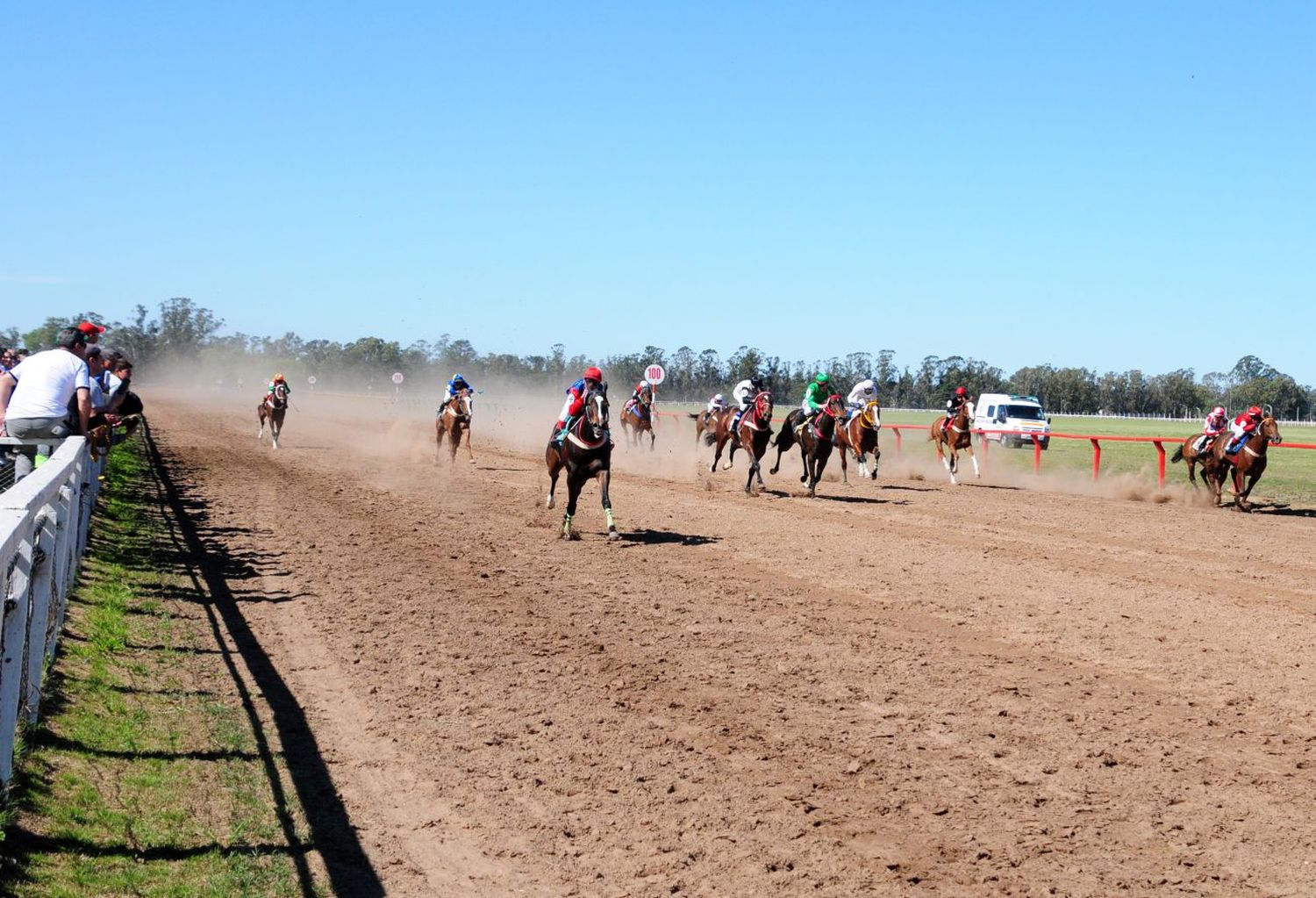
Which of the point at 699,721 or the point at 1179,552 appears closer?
the point at 699,721

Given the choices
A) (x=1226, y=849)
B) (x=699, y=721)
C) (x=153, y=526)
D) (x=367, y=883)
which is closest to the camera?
(x=367, y=883)

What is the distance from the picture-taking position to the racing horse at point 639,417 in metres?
31.4

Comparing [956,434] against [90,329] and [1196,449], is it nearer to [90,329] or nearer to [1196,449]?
[1196,449]

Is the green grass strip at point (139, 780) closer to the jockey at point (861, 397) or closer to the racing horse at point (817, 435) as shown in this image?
the racing horse at point (817, 435)

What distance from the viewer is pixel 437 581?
10859mm

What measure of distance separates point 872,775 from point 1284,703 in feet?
10.2

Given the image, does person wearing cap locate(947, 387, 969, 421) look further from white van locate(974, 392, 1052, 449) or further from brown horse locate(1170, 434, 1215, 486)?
white van locate(974, 392, 1052, 449)

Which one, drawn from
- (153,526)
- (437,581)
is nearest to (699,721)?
(437,581)

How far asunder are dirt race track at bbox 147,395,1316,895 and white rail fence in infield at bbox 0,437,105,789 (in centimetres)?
144

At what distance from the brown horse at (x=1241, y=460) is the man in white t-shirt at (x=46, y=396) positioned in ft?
58.6

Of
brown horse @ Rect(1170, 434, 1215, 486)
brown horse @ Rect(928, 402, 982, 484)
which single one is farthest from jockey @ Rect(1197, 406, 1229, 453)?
brown horse @ Rect(928, 402, 982, 484)

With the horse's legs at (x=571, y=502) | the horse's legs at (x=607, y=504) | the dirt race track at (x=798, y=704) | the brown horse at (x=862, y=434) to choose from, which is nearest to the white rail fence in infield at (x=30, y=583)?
the dirt race track at (x=798, y=704)

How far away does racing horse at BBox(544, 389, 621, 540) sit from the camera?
13.5 metres

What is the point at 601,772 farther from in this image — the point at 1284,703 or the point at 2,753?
the point at 1284,703
